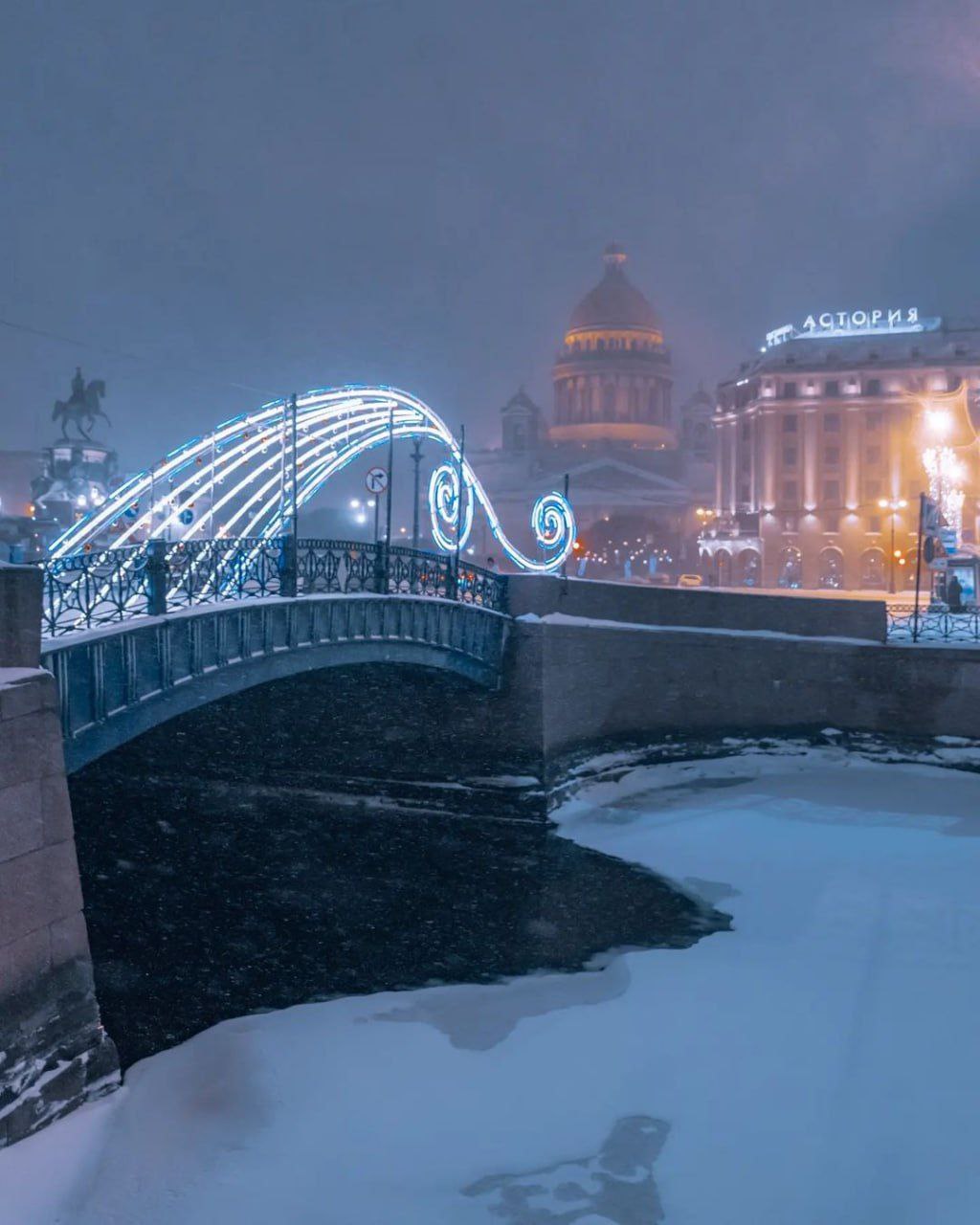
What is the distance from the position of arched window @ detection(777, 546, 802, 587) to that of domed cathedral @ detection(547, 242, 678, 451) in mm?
42690

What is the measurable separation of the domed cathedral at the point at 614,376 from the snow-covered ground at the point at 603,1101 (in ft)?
364

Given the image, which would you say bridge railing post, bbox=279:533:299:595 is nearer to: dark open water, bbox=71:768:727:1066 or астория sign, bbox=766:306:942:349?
dark open water, bbox=71:768:727:1066

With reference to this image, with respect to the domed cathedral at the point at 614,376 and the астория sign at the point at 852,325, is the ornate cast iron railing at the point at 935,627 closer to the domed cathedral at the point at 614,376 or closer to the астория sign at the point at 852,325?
the астория sign at the point at 852,325

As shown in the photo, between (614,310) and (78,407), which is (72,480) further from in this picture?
(614,310)

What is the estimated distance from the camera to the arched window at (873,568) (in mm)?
81875

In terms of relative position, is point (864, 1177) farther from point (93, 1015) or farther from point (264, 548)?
point (264, 548)

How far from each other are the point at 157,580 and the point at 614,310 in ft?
395

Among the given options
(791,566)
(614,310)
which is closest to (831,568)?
(791,566)

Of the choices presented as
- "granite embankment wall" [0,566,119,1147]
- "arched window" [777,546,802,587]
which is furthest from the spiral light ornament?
"arched window" [777,546,802,587]

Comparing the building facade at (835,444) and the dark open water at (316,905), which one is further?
the building facade at (835,444)

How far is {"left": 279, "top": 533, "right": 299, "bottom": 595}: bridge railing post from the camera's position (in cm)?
2161

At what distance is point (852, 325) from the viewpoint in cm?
8762

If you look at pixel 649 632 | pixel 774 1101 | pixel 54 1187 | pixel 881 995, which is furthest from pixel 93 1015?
pixel 649 632

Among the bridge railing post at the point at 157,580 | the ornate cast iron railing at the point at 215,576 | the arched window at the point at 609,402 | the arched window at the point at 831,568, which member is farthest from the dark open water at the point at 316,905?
the arched window at the point at 609,402
